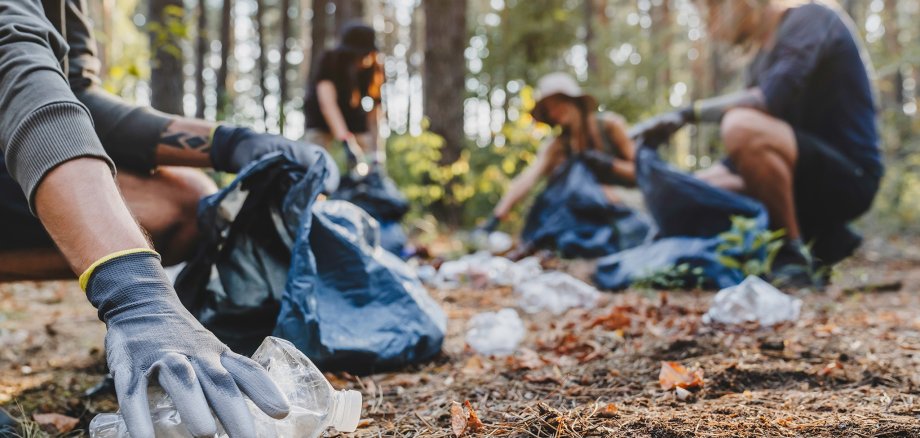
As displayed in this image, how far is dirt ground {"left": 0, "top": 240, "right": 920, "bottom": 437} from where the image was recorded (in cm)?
117

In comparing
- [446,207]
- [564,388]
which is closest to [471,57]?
[446,207]

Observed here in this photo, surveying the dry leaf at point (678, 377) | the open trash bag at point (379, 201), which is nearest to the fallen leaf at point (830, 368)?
the dry leaf at point (678, 377)

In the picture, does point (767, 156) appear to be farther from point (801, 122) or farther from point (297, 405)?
point (297, 405)

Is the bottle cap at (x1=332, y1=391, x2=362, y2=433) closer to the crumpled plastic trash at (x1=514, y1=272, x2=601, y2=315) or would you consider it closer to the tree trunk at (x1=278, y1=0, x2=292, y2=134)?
the crumpled plastic trash at (x1=514, y1=272, x2=601, y2=315)

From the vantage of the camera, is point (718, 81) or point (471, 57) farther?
point (718, 81)

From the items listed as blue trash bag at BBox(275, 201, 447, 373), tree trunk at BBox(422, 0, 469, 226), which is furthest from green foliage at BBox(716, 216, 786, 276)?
tree trunk at BBox(422, 0, 469, 226)

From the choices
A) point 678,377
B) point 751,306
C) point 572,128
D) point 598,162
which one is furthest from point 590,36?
point 678,377

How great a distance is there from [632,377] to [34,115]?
136 centimetres

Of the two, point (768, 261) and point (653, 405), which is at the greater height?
point (653, 405)

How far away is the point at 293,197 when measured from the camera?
163 cm

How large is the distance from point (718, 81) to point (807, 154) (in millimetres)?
9537

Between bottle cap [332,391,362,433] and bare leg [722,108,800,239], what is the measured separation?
277cm

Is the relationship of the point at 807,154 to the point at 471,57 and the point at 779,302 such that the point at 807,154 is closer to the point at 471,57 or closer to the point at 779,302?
the point at 779,302

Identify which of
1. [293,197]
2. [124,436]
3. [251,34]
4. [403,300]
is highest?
[293,197]
